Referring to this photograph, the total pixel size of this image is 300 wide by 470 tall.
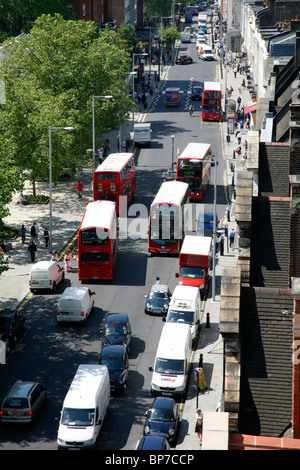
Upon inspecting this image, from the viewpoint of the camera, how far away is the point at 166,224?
5825cm

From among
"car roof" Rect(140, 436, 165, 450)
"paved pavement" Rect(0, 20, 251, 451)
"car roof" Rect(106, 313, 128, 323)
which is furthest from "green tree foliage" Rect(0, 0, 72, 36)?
"car roof" Rect(140, 436, 165, 450)

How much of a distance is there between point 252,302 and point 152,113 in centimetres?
8710

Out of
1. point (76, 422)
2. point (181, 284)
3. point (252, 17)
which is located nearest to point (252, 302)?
point (76, 422)

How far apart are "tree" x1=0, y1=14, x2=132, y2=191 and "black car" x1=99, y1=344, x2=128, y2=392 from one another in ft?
82.4

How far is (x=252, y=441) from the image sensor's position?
65.7 feet

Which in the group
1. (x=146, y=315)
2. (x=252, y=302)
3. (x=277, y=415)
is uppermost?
(x=252, y=302)

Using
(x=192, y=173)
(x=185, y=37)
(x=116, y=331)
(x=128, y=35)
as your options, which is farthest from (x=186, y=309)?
(x=185, y=37)

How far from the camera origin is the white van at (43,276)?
5159 centimetres

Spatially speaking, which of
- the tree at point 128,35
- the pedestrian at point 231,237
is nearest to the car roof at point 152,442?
the pedestrian at point 231,237

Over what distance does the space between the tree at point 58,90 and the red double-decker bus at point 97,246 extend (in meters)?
11.2

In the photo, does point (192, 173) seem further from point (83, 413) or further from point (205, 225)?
point (83, 413)

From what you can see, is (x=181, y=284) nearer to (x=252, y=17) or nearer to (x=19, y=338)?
(x=19, y=338)

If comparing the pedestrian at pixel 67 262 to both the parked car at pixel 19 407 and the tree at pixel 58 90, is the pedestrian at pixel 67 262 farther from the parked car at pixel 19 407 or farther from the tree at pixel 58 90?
the parked car at pixel 19 407

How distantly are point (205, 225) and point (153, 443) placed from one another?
101 feet
